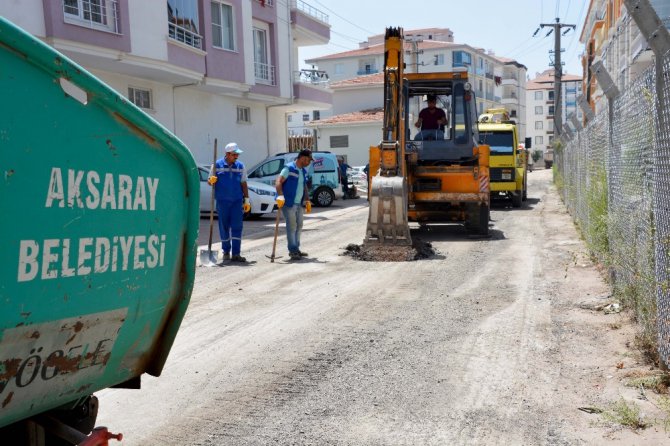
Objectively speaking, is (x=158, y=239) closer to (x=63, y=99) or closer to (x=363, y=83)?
(x=63, y=99)

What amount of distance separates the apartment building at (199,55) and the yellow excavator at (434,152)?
6.85m

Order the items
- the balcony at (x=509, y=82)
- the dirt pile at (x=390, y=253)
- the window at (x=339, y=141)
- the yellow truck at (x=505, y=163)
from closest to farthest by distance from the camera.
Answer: the dirt pile at (x=390, y=253)
the yellow truck at (x=505, y=163)
the window at (x=339, y=141)
the balcony at (x=509, y=82)

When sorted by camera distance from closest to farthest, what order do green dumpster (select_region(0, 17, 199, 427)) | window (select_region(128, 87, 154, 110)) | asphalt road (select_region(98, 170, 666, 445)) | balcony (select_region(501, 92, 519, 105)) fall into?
green dumpster (select_region(0, 17, 199, 427)) → asphalt road (select_region(98, 170, 666, 445)) → window (select_region(128, 87, 154, 110)) → balcony (select_region(501, 92, 519, 105))

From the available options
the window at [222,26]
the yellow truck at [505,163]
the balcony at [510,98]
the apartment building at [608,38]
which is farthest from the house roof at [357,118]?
the balcony at [510,98]

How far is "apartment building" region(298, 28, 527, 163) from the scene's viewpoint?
50.9 m

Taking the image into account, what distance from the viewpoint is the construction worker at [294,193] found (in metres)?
11.4

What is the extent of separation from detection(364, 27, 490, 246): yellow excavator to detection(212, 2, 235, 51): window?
9.81 m

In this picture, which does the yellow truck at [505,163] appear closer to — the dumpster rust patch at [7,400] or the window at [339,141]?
the dumpster rust patch at [7,400]

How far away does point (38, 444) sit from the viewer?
265 cm

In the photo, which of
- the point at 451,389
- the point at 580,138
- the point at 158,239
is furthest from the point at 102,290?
the point at 580,138

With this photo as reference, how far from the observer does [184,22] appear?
20688mm

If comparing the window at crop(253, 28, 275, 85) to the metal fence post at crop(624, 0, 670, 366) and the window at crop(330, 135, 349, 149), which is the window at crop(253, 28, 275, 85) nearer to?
the metal fence post at crop(624, 0, 670, 366)

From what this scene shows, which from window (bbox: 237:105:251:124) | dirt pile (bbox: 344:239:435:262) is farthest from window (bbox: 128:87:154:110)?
dirt pile (bbox: 344:239:435:262)

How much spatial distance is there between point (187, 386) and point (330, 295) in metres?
3.46
